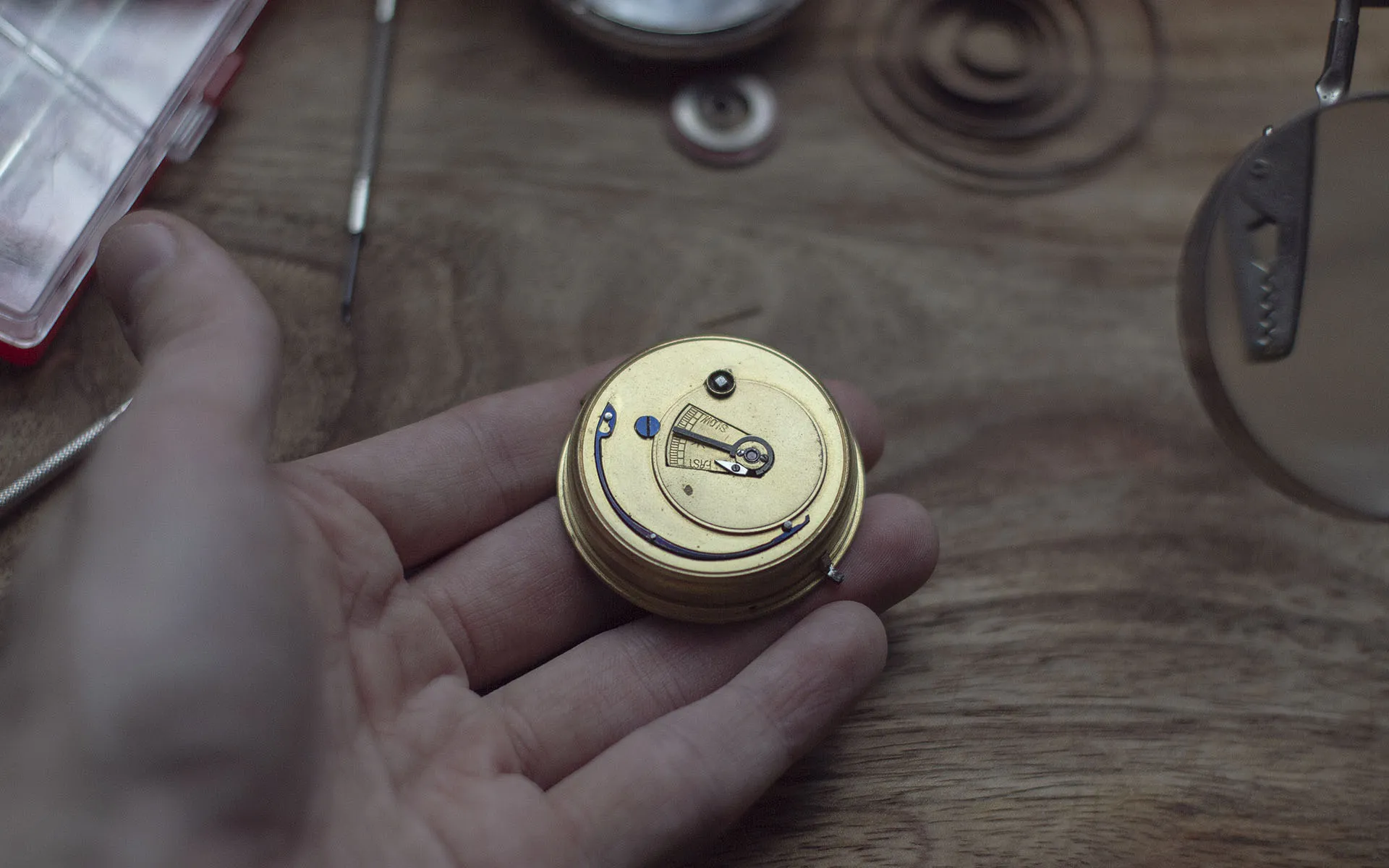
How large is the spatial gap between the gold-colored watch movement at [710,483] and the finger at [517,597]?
6cm

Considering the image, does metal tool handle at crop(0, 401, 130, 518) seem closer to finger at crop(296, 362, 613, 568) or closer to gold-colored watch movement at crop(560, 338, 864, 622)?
finger at crop(296, 362, 613, 568)

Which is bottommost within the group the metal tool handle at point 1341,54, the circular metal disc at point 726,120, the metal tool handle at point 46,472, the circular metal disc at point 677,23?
the metal tool handle at point 46,472

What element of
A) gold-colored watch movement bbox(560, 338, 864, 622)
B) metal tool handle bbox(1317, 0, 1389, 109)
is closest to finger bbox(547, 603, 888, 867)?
gold-colored watch movement bbox(560, 338, 864, 622)

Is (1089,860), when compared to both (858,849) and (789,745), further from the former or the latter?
(789,745)

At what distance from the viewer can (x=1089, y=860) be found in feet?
5.32

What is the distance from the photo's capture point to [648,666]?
63.5 inches

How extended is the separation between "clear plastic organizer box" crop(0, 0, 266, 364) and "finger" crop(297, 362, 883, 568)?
720mm

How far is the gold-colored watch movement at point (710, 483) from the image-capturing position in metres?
1.59

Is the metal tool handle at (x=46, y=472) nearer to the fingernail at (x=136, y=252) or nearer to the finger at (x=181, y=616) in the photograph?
the fingernail at (x=136, y=252)

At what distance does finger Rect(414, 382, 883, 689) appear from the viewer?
1.65 metres

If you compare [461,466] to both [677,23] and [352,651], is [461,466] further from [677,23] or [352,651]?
[677,23]

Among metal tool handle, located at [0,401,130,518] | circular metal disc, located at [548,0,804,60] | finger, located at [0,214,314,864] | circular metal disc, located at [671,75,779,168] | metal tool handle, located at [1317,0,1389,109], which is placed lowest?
metal tool handle, located at [0,401,130,518]

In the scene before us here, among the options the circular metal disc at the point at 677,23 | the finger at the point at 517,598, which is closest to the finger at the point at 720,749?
the finger at the point at 517,598

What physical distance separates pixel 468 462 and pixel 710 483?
1.37 ft
